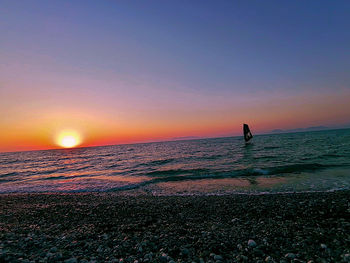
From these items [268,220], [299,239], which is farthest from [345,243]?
[268,220]

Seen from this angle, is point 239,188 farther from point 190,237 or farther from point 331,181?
point 190,237

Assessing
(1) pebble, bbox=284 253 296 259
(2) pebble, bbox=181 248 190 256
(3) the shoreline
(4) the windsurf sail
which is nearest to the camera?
(1) pebble, bbox=284 253 296 259

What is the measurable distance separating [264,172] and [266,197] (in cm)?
1016

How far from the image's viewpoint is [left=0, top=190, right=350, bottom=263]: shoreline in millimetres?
5184

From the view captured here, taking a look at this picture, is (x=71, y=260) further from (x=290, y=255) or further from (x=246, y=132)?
(x=246, y=132)

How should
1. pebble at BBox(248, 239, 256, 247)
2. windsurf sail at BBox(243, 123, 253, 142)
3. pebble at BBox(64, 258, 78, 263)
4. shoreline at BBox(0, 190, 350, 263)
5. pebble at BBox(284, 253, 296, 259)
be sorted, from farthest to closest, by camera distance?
1. windsurf sail at BBox(243, 123, 253, 142)
2. pebble at BBox(248, 239, 256, 247)
3. shoreline at BBox(0, 190, 350, 263)
4. pebble at BBox(64, 258, 78, 263)
5. pebble at BBox(284, 253, 296, 259)

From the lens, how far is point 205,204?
10469 mm

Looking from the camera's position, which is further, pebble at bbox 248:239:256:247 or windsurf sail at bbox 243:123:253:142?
windsurf sail at bbox 243:123:253:142

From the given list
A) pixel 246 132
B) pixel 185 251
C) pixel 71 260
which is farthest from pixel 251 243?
pixel 246 132

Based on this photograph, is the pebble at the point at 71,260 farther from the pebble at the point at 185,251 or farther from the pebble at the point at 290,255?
the pebble at the point at 290,255

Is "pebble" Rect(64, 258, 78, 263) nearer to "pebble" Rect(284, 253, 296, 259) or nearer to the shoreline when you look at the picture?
the shoreline

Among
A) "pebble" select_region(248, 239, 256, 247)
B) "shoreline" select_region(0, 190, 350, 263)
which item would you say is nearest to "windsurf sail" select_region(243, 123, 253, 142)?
"shoreline" select_region(0, 190, 350, 263)

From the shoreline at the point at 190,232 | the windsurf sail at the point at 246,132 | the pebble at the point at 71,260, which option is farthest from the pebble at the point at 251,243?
the windsurf sail at the point at 246,132

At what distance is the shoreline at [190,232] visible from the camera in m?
5.18
